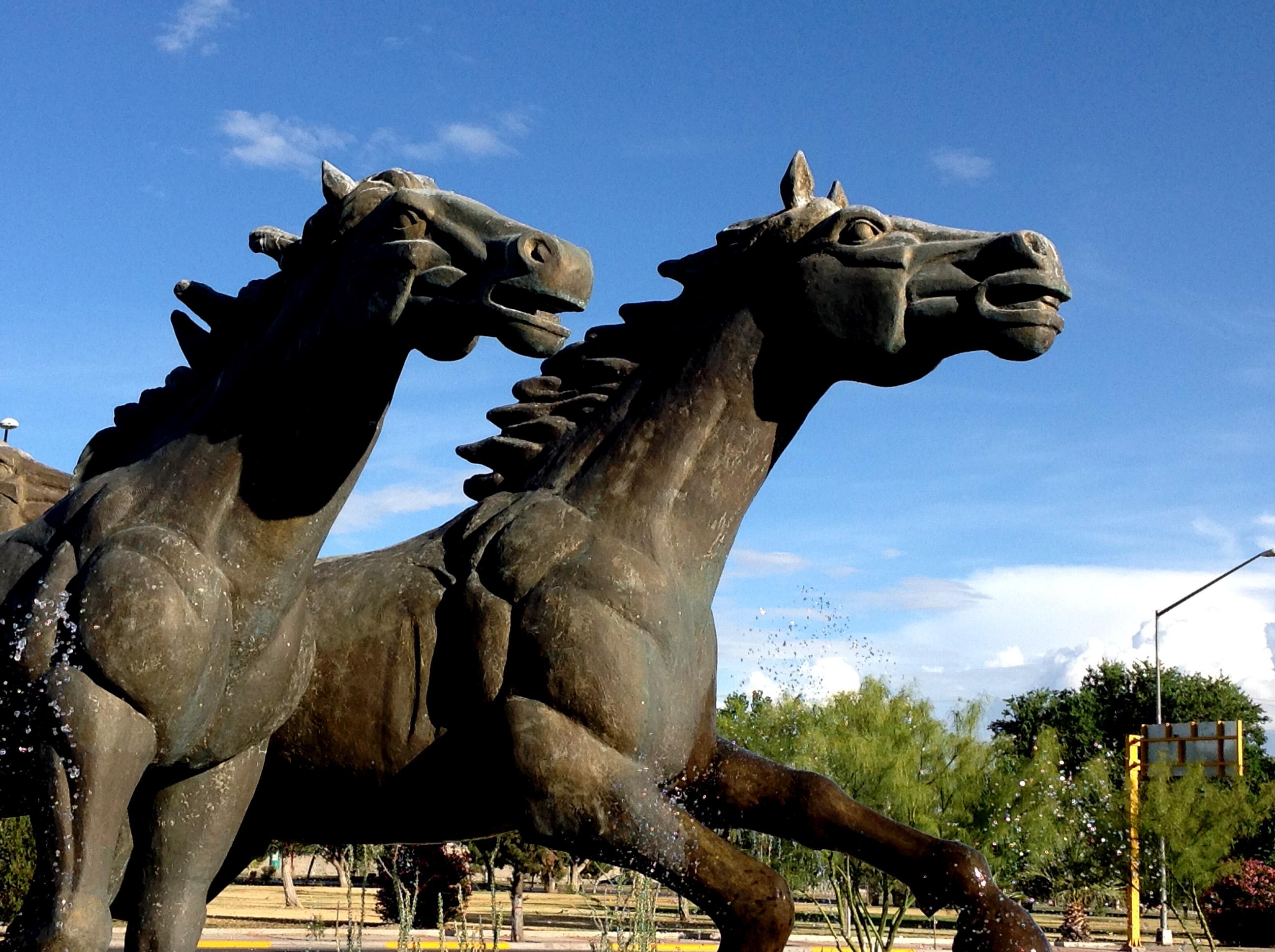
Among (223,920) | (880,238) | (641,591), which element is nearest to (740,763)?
(641,591)

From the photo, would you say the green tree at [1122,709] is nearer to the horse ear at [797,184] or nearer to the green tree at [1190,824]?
the green tree at [1190,824]

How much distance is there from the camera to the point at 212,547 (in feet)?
11.2

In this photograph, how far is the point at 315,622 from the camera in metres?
3.95

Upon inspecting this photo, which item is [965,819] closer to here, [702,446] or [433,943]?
[433,943]

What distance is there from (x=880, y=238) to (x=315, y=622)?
2.02 m

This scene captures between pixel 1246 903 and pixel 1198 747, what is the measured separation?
5.77m

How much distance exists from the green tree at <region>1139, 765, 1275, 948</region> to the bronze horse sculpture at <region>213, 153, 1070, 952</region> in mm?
22583

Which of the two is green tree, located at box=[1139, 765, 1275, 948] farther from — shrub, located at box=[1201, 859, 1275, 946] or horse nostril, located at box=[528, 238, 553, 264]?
horse nostril, located at box=[528, 238, 553, 264]

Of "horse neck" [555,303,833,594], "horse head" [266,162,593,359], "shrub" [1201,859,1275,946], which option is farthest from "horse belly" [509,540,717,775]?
"shrub" [1201,859,1275,946]

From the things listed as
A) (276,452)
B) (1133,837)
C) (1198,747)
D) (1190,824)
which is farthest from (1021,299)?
(1198,747)

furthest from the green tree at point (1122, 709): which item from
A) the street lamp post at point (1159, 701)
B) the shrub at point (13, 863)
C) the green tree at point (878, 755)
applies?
the shrub at point (13, 863)

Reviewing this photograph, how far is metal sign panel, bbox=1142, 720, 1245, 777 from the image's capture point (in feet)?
84.6

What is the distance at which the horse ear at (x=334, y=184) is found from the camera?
3.56 m

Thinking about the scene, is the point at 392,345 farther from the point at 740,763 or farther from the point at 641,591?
the point at 740,763
